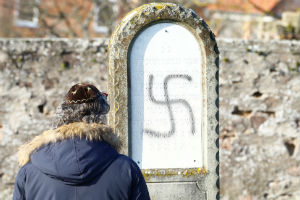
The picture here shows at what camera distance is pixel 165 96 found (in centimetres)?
304

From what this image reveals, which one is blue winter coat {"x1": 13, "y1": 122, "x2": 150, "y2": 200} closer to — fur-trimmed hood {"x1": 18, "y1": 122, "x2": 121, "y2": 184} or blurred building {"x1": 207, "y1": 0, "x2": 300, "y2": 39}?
fur-trimmed hood {"x1": 18, "y1": 122, "x2": 121, "y2": 184}

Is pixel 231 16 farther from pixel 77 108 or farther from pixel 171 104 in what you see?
pixel 77 108

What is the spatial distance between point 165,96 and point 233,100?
2.73m

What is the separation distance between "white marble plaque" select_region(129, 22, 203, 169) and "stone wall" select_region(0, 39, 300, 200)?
102 inches

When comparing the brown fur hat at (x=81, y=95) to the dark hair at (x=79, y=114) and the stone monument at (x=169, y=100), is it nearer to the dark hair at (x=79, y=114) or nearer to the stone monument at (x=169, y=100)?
the dark hair at (x=79, y=114)

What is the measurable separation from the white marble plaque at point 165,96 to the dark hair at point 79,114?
2.64ft

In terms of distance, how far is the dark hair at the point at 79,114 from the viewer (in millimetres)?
2168

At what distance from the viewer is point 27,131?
17.9 ft

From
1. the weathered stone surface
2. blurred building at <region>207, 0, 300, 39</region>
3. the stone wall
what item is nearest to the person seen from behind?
the stone wall

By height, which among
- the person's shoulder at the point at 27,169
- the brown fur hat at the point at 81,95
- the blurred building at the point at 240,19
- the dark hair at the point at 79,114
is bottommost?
the person's shoulder at the point at 27,169

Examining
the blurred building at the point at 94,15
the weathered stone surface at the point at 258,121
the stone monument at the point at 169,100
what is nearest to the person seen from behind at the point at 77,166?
Result: the stone monument at the point at 169,100

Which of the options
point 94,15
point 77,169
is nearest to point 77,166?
point 77,169

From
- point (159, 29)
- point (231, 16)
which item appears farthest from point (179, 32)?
point (231, 16)

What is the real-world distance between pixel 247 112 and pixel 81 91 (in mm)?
3787
